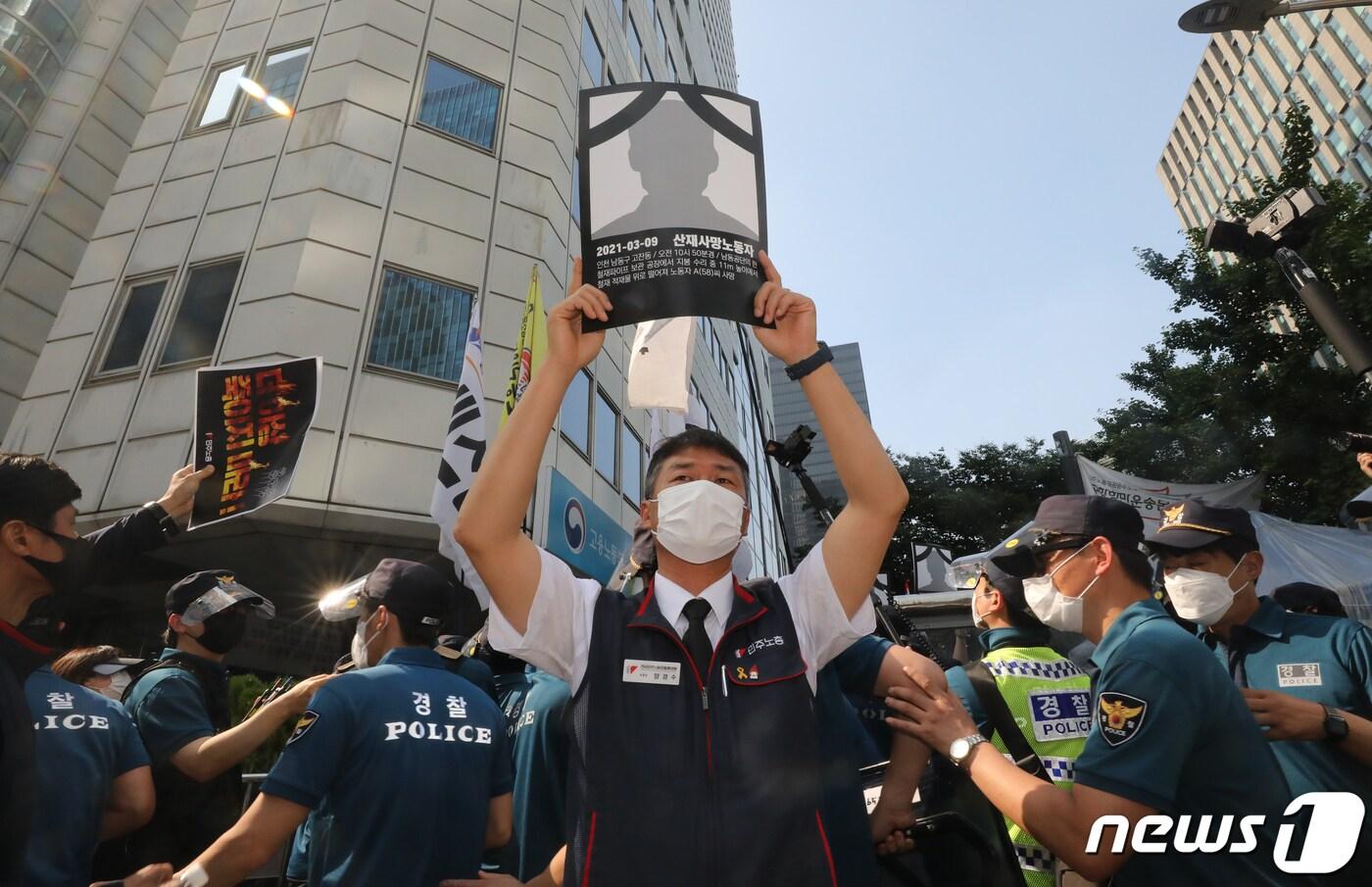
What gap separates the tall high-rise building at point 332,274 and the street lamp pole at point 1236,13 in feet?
24.1

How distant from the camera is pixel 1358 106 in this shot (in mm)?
46781

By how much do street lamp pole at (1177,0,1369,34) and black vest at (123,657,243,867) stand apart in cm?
749

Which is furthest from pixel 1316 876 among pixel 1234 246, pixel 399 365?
pixel 399 365

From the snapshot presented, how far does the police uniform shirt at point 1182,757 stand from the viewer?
176cm

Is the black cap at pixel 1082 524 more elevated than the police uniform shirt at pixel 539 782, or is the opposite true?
the black cap at pixel 1082 524

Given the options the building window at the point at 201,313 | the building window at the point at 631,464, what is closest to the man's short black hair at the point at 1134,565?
the building window at the point at 201,313

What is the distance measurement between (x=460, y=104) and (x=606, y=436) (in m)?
6.38

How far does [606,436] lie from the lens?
13969 mm

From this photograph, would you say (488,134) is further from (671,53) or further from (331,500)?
(671,53)

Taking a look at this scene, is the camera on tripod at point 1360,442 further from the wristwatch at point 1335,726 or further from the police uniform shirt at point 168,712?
the police uniform shirt at point 168,712

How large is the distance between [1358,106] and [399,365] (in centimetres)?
6241

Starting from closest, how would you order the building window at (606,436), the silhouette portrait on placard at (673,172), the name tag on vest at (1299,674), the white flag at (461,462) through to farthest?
the silhouette portrait on placard at (673,172) < the name tag on vest at (1299,674) < the white flag at (461,462) < the building window at (606,436)

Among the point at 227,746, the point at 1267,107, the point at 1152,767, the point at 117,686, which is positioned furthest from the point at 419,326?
the point at 1267,107

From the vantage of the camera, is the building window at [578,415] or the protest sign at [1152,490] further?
the building window at [578,415]
